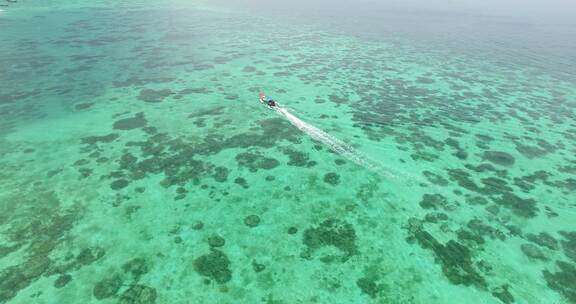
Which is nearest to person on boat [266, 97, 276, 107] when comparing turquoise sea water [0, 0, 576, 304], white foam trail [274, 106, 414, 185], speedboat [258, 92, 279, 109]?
speedboat [258, 92, 279, 109]

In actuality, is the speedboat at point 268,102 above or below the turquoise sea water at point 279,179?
above

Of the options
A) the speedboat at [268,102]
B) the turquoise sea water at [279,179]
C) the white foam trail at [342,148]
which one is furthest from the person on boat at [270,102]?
the white foam trail at [342,148]

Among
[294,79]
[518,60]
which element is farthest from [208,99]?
[518,60]

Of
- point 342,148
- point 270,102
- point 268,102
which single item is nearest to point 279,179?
point 342,148

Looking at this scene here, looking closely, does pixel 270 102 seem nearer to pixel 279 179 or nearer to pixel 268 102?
pixel 268 102

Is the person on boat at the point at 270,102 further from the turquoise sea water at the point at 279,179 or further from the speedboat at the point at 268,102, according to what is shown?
the turquoise sea water at the point at 279,179
